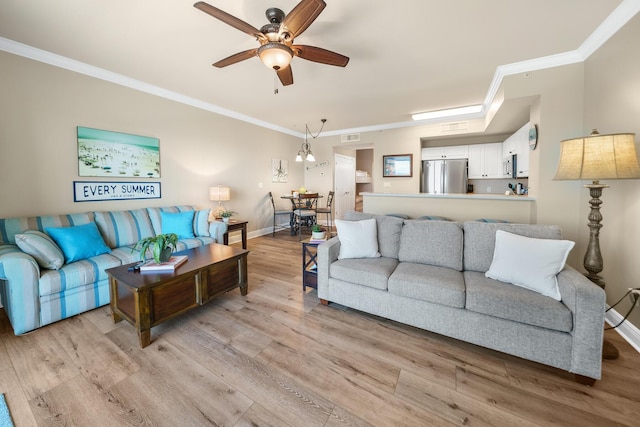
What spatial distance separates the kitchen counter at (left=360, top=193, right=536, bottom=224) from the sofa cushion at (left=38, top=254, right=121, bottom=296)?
3.25 meters

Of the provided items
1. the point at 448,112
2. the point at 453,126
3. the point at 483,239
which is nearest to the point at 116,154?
the point at 483,239

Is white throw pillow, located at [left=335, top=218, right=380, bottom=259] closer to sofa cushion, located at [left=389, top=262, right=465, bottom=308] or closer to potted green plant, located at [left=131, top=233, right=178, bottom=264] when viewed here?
sofa cushion, located at [left=389, top=262, right=465, bottom=308]

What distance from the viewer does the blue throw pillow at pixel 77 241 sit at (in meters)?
2.32

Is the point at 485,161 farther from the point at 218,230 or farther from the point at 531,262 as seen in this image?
the point at 218,230

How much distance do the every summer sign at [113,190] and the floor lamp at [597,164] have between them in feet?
15.3

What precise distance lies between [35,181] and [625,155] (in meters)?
5.23

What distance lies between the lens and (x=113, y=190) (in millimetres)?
3227

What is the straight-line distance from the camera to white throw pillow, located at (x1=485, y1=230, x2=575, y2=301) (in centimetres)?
165

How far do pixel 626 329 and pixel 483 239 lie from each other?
3.97 feet

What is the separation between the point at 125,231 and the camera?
299 cm

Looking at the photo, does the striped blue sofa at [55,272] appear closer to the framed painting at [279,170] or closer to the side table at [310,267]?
the side table at [310,267]

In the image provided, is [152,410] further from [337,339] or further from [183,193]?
[183,193]

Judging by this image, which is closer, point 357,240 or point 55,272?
point 55,272

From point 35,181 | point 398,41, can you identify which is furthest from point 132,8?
point 398,41
